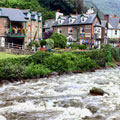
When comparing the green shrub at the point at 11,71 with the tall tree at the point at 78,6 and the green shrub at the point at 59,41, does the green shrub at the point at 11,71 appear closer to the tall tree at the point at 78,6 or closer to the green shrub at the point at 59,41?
the green shrub at the point at 59,41

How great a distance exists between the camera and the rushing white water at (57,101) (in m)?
14.0

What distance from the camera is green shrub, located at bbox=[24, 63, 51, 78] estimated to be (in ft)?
84.1

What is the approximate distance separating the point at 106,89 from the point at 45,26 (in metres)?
A: 40.9

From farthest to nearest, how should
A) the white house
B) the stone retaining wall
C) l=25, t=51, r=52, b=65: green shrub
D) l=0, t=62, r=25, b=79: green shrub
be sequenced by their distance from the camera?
the white house → the stone retaining wall → l=25, t=51, r=52, b=65: green shrub → l=0, t=62, r=25, b=79: green shrub

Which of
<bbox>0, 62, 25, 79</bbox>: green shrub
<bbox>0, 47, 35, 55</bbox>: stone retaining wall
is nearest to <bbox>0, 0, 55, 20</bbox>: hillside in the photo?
<bbox>0, 47, 35, 55</bbox>: stone retaining wall

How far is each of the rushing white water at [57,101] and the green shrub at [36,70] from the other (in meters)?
2.10

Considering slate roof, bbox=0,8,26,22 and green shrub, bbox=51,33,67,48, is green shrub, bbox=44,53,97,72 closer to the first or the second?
Answer: green shrub, bbox=51,33,67,48

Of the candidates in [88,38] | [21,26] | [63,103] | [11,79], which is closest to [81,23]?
[88,38]

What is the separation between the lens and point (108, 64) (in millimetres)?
37312

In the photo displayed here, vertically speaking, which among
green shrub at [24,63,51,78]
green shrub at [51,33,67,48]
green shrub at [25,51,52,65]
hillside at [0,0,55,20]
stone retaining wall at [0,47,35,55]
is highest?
hillside at [0,0,55,20]

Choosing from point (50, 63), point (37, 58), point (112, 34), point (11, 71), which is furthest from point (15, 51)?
point (112, 34)

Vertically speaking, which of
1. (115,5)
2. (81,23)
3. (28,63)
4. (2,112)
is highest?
(115,5)

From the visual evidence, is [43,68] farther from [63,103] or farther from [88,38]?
[88,38]

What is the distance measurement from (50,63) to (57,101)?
41.3 ft
